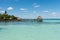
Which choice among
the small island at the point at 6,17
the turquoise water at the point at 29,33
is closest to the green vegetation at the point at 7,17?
the small island at the point at 6,17

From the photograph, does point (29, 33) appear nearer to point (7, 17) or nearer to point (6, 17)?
point (6, 17)

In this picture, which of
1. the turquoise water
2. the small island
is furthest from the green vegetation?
the turquoise water

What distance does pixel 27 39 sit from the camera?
744 centimetres

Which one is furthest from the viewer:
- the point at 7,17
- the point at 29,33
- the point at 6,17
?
the point at 7,17

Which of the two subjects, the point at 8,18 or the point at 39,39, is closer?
the point at 39,39

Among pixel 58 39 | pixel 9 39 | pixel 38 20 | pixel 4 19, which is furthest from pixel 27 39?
pixel 4 19

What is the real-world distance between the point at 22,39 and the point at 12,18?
2912cm

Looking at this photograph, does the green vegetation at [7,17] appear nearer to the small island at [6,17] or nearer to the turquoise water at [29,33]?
the small island at [6,17]

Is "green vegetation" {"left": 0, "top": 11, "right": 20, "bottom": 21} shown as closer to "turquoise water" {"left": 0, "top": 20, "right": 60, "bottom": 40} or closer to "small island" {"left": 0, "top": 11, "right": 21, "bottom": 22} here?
"small island" {"left": 0, "top": 11, "right": 21, "bottom": 22}

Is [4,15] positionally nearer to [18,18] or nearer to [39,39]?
[18,18]

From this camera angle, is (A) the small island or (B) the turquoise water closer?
(B) the turquoise water

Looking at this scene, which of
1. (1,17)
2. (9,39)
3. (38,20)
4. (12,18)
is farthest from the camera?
(12,18)

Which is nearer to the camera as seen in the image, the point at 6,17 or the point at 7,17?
the point at 6,17

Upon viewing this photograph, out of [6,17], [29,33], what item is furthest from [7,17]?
[29,33]
